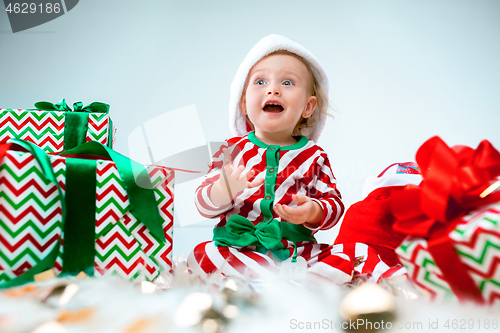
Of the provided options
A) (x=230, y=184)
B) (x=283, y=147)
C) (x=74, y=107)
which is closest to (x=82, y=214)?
(x=230, y=184)

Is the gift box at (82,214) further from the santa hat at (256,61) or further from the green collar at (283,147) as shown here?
the santa hat at (256,61)

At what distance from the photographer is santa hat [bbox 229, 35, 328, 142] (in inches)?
40.1

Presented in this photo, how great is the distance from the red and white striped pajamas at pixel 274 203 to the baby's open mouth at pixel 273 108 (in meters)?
0.09

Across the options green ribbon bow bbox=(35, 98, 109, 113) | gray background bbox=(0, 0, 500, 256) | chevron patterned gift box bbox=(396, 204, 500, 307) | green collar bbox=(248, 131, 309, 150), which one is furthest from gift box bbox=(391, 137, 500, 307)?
gray background bbox=(0, 0, 500, 256)

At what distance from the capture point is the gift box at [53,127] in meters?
0.78

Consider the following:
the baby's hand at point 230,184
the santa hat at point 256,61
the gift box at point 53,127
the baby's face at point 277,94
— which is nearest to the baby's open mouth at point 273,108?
A: the baby's face at point 277,94

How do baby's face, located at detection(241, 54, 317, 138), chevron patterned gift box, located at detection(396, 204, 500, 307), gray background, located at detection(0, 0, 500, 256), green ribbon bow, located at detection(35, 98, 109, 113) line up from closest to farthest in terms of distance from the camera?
chevron patterned gift box, located at detection(396, 204, 500, 307) < green ribbon bow, located at detection(35, 98, 109, 113) < baby's face, located at detection(241, 54, 317, 138) < gray background, located at detection(0, 0, 500, 256)

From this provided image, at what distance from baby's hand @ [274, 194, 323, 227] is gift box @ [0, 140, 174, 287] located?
26cm

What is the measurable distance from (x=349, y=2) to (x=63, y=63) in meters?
1.30

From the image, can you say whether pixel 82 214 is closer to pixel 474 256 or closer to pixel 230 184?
pixel 230 184

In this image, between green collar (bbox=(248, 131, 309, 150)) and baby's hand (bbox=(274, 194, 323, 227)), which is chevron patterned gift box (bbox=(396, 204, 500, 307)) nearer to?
baby's hand (bbox=(274, 194, 323, 227))

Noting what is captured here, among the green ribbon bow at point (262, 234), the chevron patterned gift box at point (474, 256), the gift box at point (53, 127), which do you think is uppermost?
the gift box at point (53, 127)

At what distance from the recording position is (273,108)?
0.99 metres

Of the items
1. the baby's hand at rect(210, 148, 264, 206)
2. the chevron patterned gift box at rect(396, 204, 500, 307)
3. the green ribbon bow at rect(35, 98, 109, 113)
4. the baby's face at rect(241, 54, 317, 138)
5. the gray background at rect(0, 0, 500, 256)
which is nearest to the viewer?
the chevron patterned gift box at rect(396, 204, 500, 307)
